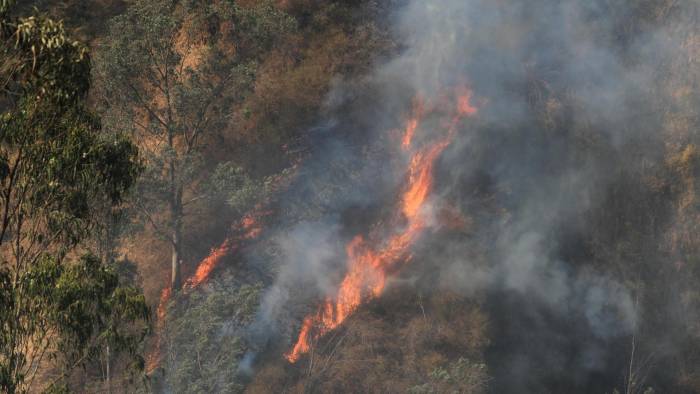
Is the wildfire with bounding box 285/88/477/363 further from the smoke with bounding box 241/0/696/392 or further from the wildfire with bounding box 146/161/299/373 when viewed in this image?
the wildfire with bounding box 146/161/299/373

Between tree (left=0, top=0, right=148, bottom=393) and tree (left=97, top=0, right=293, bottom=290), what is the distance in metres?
13.8

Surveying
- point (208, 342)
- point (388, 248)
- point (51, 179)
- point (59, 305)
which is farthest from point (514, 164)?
point (59, 305)

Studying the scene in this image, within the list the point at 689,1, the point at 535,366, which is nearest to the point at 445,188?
the point at 535,366

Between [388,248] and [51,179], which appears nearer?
[51,179]

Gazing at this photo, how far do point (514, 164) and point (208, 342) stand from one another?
1844cm

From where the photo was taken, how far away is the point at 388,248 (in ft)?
115

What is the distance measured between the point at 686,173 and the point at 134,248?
2769cm

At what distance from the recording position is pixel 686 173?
116 ft

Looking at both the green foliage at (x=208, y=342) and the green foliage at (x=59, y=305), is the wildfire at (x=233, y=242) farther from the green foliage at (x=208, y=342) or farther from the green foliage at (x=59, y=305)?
the green foliage at (x=59, y=305)

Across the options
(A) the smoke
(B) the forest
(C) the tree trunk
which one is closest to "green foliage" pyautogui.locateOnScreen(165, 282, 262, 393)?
(B) the forest

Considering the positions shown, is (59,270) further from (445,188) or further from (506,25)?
(506,25)

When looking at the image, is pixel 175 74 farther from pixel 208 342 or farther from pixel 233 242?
pixel 208 342

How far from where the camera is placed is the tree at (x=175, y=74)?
2961cm

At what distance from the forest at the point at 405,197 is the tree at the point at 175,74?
4.6 inches
